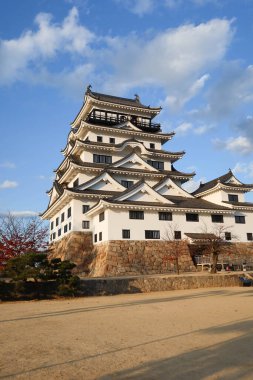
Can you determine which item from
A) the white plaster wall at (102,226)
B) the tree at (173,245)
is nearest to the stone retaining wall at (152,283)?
the tree at (173,245)

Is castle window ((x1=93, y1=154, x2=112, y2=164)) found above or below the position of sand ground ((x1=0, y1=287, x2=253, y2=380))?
above

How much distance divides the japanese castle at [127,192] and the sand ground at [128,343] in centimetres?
1523

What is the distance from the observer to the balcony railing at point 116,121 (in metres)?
37.7

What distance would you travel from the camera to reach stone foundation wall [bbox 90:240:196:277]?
26.4 meters

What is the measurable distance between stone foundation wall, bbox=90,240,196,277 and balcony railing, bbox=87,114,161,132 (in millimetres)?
15561

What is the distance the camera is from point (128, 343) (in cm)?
777

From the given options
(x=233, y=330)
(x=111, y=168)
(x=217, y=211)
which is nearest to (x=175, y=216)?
(x=217, y=211)

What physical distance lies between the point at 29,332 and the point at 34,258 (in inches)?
357

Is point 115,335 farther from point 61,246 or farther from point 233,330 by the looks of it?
point 61,246

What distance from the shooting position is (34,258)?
17953 millimetres

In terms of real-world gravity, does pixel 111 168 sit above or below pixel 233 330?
above

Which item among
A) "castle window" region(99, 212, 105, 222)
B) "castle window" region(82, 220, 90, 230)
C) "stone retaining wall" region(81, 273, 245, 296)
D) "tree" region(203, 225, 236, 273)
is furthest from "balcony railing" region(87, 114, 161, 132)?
"stone retaining wall" region(81, 273, 245, 296)

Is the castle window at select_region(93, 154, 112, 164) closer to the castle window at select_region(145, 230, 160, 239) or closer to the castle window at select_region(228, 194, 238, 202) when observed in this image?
the castle window at select_region(145, 230, 160, 239)

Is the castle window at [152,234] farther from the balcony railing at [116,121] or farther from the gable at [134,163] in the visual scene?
the balcony railing at [116,121]
